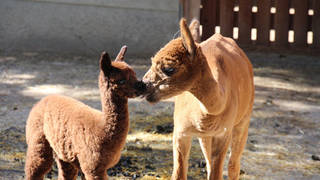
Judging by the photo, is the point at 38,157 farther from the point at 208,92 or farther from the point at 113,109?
the point at 208,92

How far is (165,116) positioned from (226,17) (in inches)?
139

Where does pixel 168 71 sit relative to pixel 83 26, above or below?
above

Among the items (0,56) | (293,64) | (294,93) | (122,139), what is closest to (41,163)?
(122,139)

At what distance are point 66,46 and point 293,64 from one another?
4282mm

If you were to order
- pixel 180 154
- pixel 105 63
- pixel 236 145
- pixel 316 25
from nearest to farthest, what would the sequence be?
pixel 105 63 < pixel 180 154 < pixel 236 145 < pixel 316 25

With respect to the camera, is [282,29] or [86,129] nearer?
[86,129]

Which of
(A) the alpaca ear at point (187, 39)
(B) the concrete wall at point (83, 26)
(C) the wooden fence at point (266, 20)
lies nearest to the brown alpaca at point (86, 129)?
(A) the alpaca ear at point (187, 39)

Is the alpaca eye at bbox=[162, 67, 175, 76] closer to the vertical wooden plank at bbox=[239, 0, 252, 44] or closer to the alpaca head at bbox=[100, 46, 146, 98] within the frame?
the alpaca head at bbox=[100, 46, 146, 98]

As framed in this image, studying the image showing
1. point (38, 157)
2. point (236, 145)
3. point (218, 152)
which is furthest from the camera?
point (236, 145)

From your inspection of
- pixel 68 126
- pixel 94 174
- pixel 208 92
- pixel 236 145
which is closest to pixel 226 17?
pixel 236 145

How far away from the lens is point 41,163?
13.2 ft

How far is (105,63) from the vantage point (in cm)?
360

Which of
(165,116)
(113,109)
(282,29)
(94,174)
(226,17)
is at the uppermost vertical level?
(113,109)

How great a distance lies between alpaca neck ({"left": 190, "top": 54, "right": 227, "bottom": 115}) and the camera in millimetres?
3844
